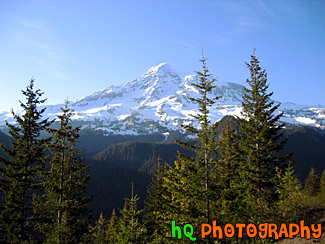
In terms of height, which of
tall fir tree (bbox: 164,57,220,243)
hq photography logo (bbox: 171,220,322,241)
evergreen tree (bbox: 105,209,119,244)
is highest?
tall fir tree (bbox: 164,57,220,243)

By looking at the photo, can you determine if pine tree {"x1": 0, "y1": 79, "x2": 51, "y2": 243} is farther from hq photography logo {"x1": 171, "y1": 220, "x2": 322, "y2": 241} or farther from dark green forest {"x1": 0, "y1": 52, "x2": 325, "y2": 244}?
hq photography logo {"x1": 171, "y1": 220, "x2": 322, "y2": 241}

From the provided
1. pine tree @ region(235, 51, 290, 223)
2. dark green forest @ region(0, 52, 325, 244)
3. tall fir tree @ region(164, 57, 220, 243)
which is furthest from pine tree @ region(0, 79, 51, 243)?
pine tree @ region(235, 51, 290, 223)

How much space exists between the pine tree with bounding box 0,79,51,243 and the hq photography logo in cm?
1091

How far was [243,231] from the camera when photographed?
44.9ft

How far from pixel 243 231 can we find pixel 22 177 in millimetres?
16537

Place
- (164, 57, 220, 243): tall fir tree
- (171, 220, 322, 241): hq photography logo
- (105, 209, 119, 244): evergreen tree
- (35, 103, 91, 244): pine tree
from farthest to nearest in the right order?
(105, 209, 119, 244): evergreen tree, (35, 103, 91, 244): pine tree, (164, 57, 220, 243): tall fir tree, (171, 220, 322, 241): hq photography logo

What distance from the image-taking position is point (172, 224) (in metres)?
12.6

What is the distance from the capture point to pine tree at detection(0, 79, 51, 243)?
54.2ft

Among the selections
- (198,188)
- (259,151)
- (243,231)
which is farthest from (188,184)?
(259,151)

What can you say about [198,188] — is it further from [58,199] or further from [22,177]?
[22,177]

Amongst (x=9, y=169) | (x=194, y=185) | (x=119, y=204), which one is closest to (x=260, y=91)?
(x=194, y=185)

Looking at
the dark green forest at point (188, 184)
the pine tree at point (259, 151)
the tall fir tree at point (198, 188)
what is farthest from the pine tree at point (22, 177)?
the pine tree at point (259, 151)

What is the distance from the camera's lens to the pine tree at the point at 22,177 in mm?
16531

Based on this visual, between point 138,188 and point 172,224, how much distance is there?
469ft
